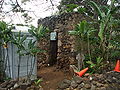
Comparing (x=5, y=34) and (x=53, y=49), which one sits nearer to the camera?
(x=5, y=34)

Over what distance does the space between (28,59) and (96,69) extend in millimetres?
2009

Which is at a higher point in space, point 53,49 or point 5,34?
point 5,34

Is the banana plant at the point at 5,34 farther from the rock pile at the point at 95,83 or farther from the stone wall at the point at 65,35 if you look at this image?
the stone wall at the point at 65,35

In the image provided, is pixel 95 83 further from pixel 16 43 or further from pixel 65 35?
pixel 65 35

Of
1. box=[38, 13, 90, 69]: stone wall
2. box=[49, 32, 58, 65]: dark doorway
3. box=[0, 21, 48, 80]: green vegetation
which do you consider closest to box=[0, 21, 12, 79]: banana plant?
box=[0, 21, 48, 80]: green vegetation

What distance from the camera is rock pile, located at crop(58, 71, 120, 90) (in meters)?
2.98

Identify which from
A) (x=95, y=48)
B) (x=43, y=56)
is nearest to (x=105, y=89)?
(x=95, y=48)

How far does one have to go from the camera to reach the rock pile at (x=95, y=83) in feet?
9.79

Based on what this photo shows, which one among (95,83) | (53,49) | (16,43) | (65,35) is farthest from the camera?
(53,49)

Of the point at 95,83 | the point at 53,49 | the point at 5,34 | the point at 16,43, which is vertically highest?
the point at 5,34

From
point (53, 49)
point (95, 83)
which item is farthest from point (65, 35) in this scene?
point (95, 83)

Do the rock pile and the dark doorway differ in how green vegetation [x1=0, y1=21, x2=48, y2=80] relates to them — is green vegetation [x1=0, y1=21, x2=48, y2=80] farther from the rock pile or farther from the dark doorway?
the dark doorway

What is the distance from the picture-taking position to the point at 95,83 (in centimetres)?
307

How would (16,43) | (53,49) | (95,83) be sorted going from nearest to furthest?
(95,83), (16,43), (53,49)
